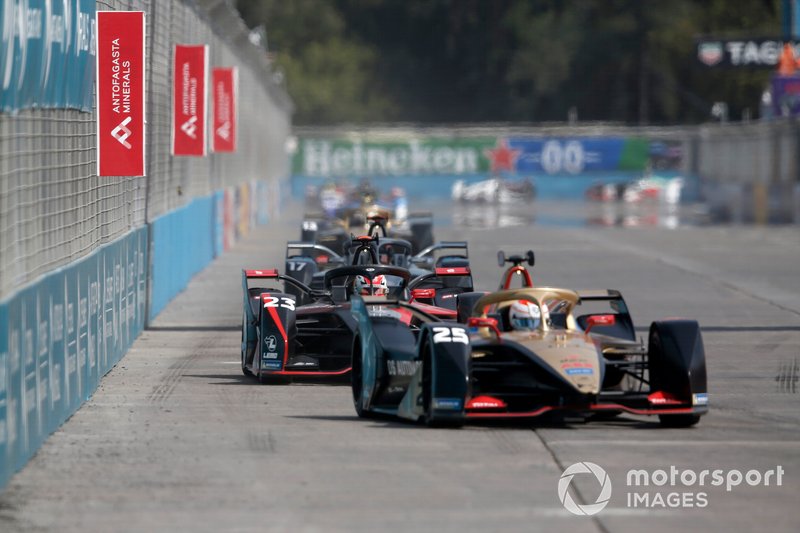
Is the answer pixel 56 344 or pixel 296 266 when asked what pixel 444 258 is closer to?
pixel 296 266

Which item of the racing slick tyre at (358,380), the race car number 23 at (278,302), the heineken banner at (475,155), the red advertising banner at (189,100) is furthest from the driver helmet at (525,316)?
the heineken banner at (475,155)

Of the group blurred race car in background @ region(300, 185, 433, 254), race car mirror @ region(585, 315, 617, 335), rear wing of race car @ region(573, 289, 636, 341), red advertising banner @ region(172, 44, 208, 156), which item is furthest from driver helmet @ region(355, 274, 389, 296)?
red advertising banner @ region(172, 44, 208, 156)

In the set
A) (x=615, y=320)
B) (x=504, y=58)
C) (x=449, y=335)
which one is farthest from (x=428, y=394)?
(x=504, y=58)

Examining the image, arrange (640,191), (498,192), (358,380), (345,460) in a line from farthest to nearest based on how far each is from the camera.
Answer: (640,191)
(498,192)
(358,380)
(345,460)

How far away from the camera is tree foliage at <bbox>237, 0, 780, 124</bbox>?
356ft

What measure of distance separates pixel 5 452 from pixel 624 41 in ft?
349

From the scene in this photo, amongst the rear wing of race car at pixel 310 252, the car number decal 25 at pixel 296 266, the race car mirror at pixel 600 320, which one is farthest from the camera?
the rear wing of race car at pixel 310 252

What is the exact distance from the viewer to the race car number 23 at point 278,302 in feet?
44.1

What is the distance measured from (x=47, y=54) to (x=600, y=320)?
4.27 m

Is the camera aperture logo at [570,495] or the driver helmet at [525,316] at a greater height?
the driver helmet at [525,316]

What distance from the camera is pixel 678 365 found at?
10586 millimetres

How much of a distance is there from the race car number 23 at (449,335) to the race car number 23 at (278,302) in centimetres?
311

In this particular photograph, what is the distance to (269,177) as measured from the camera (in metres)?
60.0

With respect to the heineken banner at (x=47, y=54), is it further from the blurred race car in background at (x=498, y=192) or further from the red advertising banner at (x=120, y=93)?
the blurred race car in background at (x=498, y=192)
